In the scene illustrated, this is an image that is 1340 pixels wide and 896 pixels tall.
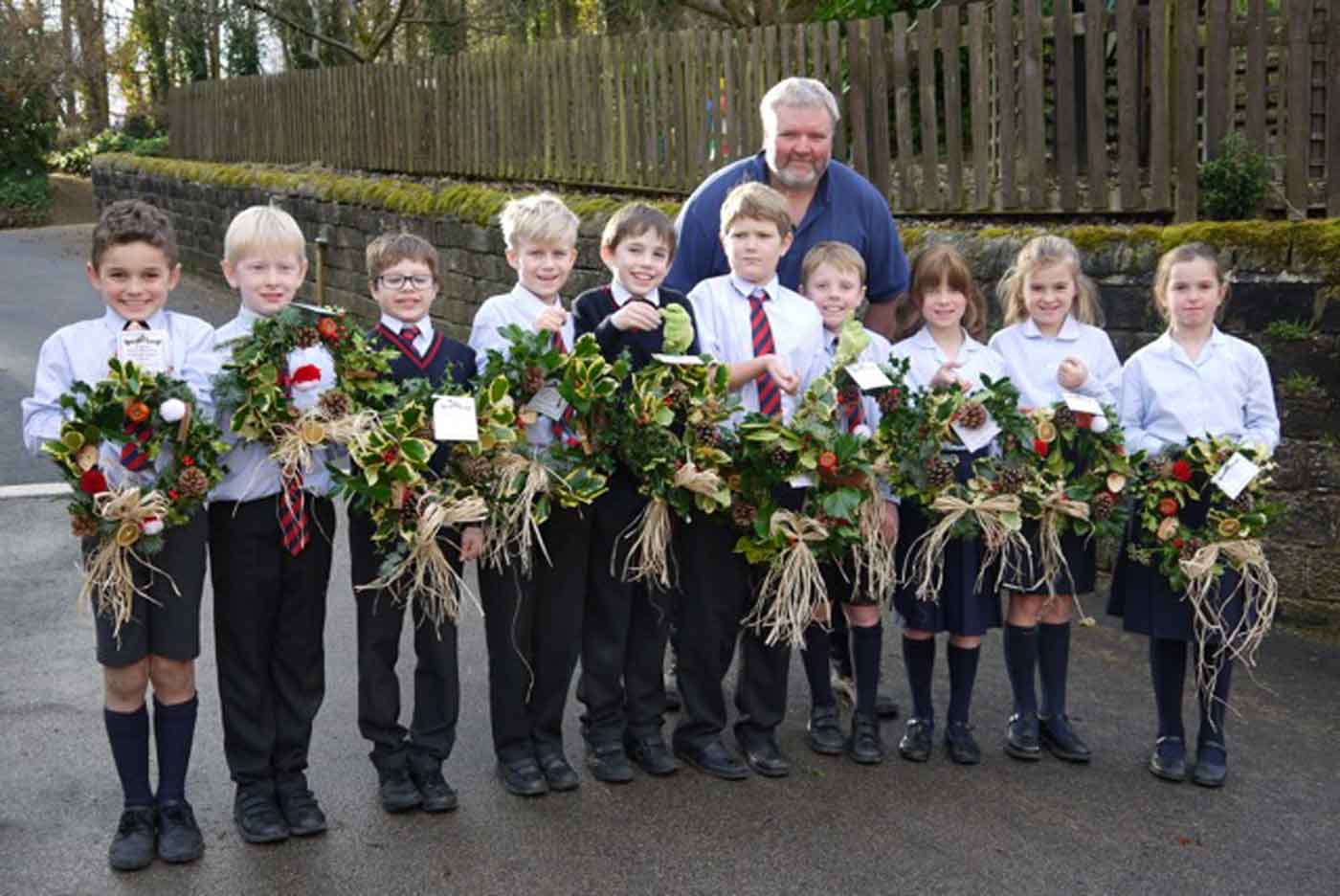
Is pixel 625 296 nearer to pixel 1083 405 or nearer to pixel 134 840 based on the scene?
pixel 1083 405

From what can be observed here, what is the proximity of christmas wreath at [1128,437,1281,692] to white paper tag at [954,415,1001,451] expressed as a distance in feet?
1.83

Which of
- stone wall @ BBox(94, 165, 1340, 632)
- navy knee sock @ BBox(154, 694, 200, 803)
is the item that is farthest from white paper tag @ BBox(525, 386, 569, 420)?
stone wall @ BBox(94, 165, 1340, 632)

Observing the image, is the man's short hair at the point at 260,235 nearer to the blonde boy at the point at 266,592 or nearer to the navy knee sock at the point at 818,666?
the blonde boy at the point at 266,592

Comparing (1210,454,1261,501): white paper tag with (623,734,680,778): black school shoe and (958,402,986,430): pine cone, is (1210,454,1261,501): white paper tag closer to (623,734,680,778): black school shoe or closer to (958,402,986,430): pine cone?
(958,402,986,430): pine cone

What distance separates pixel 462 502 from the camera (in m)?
4.73

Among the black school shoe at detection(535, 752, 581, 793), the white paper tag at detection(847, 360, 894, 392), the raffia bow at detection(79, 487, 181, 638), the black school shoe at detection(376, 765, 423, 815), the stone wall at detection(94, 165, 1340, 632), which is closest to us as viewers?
the raffia bow at detection(79, 487, 181, 638)

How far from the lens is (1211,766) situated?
17.1ft

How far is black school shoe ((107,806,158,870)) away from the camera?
451 centimetres

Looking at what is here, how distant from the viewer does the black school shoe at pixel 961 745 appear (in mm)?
5387

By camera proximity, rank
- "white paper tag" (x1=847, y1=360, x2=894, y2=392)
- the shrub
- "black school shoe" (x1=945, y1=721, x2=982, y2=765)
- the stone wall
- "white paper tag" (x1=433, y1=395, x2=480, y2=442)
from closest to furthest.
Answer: "white paper tag" (x1=433, y1=395, x2=480, y2=442) < "white paper tag" (x1=847, y1=360, x2=894, y2=392) < "black school shoe" (x1=945, y1=721, x2=982, y2=765) < the stone wall < the shrub

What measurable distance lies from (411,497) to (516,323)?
0.73 m

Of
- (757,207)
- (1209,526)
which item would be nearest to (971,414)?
(1209,526)

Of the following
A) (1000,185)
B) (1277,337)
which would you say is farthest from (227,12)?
(1277,337)

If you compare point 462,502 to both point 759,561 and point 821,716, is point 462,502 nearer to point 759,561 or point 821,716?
point 759,561
